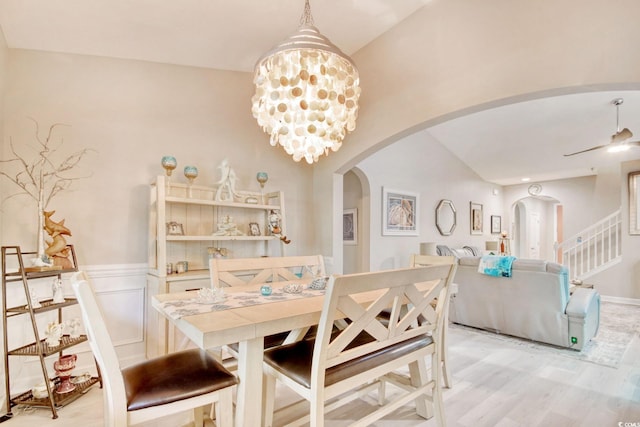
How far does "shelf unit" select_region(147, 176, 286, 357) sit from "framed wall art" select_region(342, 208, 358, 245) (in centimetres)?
168

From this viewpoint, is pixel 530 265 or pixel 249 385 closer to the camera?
pixel 249 385

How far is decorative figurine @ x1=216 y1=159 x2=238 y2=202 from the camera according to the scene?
10.2 ft

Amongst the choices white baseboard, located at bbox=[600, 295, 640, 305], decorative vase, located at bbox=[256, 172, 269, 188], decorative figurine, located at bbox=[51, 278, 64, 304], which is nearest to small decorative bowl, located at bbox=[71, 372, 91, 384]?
decorative figurine, located at bbox=[51, 278, 64, 304]

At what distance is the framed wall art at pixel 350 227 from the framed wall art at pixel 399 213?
1.43 feet

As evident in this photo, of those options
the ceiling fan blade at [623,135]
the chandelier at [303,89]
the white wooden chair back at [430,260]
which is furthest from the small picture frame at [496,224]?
the chandelier at [303,89]

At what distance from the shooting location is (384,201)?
503 cm

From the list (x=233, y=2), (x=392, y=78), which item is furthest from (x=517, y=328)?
(x=233, y=2)

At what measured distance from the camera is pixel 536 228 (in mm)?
9156

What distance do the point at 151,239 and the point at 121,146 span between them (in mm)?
870

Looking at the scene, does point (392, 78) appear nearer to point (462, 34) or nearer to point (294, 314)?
point (462, 34)

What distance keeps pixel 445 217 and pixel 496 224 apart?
7.94ft

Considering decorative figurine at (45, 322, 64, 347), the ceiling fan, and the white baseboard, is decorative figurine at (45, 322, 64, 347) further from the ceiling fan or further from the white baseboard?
the white baseboard

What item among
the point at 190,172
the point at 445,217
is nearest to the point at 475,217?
the point at 445,217

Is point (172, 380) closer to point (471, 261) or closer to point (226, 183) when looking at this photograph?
point (226, 183)
